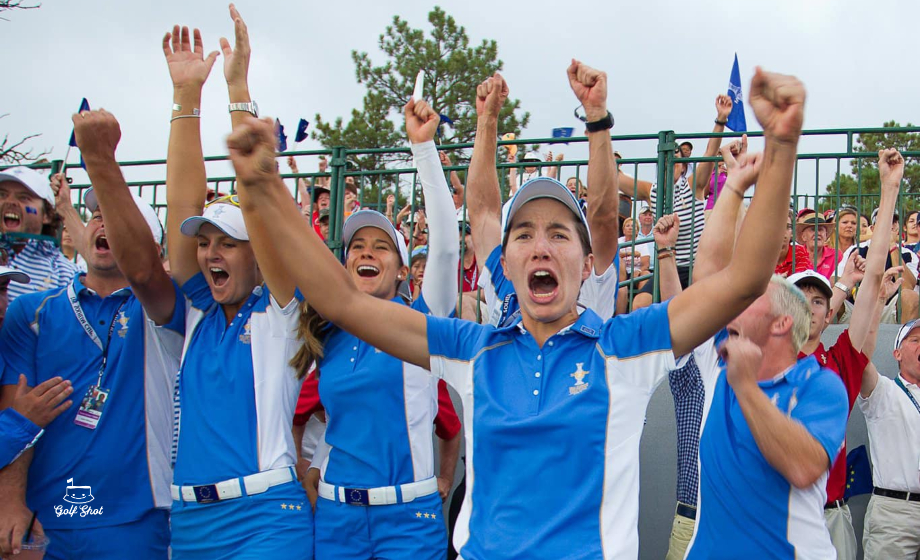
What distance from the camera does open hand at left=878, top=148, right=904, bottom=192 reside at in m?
4.64

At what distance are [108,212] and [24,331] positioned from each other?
0.75 metres

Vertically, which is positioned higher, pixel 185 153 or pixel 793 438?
pixel 185 153

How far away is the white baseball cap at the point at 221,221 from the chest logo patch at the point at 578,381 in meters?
1.64

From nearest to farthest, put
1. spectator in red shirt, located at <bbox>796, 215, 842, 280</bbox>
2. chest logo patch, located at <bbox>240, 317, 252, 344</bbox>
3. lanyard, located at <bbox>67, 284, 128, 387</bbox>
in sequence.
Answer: chest logo patch, located at <bbox>240, 317, 252, 344</bbox>, lanyard, located at <bbox>67, 284, 128, 387</bbox>, spectator in red shirt, located at <bbox>796, 215, 842, 280</bbox>

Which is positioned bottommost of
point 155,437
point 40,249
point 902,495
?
point 902,495

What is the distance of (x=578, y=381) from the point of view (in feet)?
7.86

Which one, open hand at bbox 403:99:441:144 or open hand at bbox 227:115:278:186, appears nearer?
open hand at bbox 227:115:278:186

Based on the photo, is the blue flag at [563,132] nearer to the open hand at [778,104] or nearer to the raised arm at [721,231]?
the raised arm at [721,231]

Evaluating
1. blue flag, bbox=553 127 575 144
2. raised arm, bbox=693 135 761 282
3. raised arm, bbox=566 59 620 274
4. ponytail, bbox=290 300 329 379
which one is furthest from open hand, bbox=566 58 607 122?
blue flag, bbox=553 127 575 144

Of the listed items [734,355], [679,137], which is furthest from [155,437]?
[679,137]

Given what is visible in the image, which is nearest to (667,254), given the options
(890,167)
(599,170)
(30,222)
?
(599,170)

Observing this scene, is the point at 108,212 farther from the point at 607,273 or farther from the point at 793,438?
the point at 793,438

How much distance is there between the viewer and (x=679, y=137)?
6.07 meters

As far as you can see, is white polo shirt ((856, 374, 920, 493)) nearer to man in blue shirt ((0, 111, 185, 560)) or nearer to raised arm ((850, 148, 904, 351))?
raised arm ((850, 148, 904, 351))
